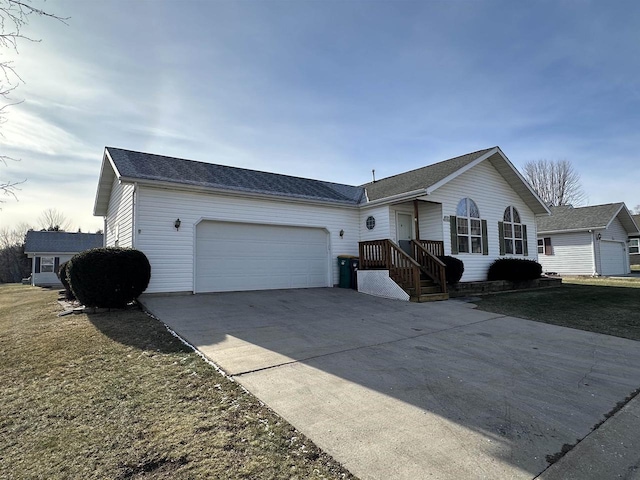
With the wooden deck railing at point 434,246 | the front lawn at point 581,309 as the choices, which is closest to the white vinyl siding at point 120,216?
the wooden deck railing at point 434,246

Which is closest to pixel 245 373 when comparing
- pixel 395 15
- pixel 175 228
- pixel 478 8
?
pixel 175 228

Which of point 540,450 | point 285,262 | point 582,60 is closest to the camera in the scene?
point 540,450

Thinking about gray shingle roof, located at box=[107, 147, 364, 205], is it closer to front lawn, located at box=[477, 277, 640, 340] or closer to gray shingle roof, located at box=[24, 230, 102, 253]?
front lawn, located at box=[477, 277, 640, 340]

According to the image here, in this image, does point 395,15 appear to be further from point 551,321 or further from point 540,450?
point 540,450

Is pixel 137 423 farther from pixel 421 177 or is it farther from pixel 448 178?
pixel 421 177

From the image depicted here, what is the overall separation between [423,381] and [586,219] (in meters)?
23.9

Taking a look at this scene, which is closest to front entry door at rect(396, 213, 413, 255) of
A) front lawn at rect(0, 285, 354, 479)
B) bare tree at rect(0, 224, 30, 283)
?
front lawn at rect(0, 285, 354, 479)

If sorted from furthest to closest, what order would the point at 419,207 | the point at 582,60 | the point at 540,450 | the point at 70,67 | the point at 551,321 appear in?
the point at 419,207 < the point at 582,60 < the point at 551,321 < the point at 70,67 < the point at 540,450

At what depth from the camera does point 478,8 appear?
8.48 meters

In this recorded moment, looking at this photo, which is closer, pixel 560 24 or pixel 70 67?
pixel 70 67

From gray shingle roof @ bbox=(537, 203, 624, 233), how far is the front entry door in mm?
14801

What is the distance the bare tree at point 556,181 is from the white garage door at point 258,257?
111 ft

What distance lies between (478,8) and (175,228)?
9948 mm

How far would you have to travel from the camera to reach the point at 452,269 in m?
11.4
